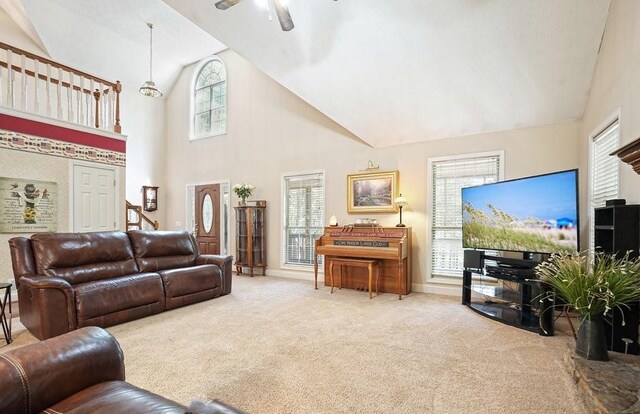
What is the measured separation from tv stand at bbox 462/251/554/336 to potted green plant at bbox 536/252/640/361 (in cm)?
80

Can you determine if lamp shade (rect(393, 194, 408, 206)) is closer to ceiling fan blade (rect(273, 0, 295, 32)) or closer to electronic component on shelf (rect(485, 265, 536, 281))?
electronic component on shelf (rect(485, 265, 536, 281))

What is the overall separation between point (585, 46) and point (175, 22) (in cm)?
694

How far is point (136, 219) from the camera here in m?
7.74

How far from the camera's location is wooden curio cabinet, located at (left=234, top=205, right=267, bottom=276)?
21.3 ft

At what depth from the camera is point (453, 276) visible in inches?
191

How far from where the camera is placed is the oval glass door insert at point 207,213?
7.51 m

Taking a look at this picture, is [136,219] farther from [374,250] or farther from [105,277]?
[374,250]

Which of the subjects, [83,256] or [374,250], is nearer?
[83,256]

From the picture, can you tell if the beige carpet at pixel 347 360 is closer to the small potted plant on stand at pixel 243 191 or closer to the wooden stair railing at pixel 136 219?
the small potted plant on stand at pixel 243 191

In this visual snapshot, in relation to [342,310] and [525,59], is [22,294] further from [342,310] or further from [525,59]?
[525,59]

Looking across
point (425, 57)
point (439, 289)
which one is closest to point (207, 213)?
point (439, 289)

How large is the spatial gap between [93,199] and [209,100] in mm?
3572

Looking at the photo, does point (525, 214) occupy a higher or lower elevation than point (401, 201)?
lower

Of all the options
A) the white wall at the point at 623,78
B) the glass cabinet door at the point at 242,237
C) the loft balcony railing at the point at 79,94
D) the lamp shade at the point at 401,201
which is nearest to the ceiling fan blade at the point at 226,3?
the white wall at the point at 623,78
